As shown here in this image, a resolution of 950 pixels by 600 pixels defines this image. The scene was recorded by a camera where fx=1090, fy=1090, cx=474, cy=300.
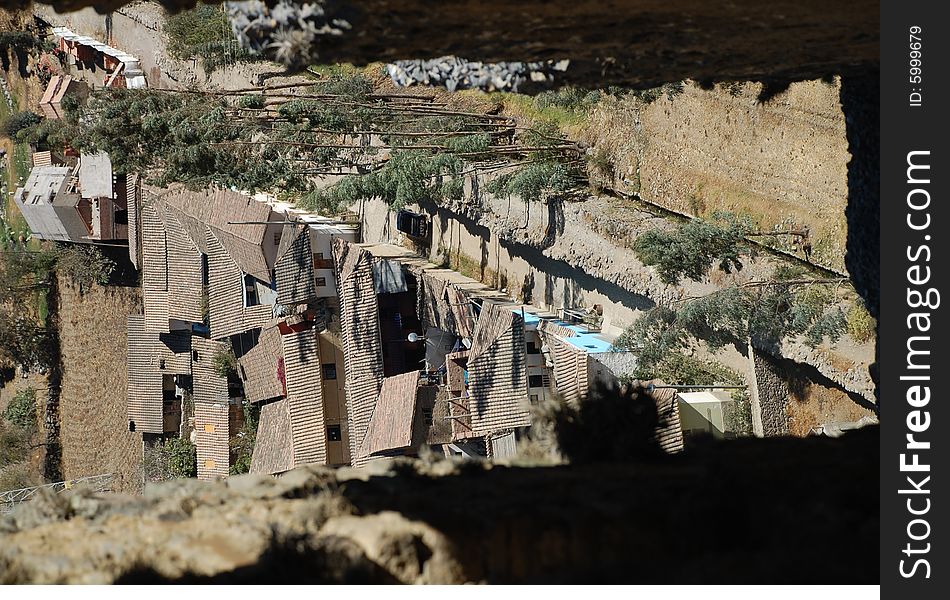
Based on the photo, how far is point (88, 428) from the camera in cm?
3884

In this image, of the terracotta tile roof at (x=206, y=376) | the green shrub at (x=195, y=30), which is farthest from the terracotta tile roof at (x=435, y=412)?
the green shrub at (x=195, y=30)

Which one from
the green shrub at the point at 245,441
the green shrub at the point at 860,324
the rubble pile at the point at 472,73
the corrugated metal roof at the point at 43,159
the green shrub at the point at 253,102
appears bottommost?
the green shrub at the point at 245,441

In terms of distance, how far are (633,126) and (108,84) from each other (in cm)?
2348

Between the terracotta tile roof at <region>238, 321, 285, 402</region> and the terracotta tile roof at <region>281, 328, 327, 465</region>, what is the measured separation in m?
0.68

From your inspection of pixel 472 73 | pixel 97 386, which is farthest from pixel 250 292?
pixel 472 73

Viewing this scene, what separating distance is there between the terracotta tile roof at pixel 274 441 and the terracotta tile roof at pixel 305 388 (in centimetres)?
34

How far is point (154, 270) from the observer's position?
35.6 meters

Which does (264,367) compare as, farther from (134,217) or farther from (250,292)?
(134,217)

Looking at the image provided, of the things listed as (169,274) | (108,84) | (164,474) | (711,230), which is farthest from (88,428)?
(711,230)

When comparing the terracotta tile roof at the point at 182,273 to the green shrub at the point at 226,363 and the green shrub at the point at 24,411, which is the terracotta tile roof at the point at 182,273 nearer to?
the green shrub at the point at 226,363

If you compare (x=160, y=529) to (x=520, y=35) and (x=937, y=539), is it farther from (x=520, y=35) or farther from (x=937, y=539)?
(x=937, y=539)

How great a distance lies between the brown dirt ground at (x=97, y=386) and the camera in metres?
37.7

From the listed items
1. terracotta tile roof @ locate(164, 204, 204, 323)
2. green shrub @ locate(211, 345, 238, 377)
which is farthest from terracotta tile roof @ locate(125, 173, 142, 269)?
green shrub @ locate(211, 345, 238, 377)

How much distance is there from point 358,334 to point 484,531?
2226 centimetres
